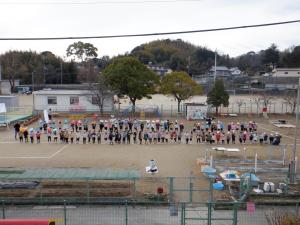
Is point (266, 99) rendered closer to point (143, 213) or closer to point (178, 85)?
point (178, 85)

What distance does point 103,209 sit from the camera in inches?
522

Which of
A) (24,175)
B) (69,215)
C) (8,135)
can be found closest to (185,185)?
(69,215)

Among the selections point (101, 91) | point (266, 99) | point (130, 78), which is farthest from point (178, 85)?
point (266, 99)

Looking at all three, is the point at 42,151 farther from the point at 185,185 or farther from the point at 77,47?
the point at 77,47

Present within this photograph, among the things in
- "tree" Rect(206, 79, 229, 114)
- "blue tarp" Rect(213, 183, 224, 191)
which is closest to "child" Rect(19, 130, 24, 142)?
"blue tarp" Rect(213, 183, 224, 191)

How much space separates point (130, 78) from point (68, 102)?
7.72 metres

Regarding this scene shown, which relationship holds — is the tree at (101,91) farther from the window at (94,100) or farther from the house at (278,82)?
the house at (278,82)

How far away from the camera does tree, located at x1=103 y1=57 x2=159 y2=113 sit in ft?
123

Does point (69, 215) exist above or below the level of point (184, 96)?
below

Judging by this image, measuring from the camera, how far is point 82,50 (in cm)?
8294

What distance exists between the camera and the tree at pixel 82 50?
268 feet

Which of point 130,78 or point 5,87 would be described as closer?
point 130,78

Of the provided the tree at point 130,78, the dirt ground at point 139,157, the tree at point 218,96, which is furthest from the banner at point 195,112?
the dirt ground at point 139,157

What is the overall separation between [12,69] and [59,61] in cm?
1050
